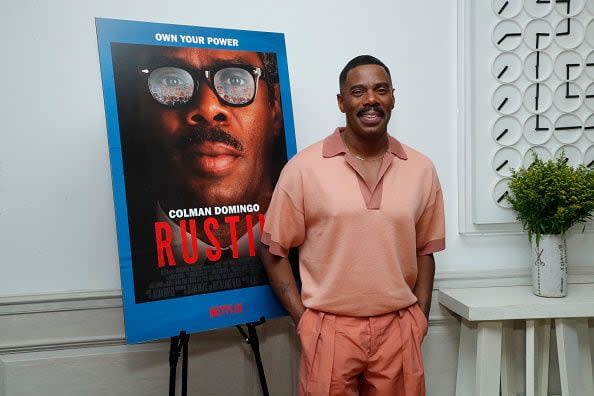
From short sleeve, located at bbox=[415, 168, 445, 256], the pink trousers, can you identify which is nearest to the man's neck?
short sleeve, located at bbox=[415, 168, 445, 256]

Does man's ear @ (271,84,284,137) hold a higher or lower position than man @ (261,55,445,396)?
higher

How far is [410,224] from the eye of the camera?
5.14ft

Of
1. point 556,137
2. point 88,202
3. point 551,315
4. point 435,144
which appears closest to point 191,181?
point 88,202

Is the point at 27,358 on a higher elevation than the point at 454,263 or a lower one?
lower

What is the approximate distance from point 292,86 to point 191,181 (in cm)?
69

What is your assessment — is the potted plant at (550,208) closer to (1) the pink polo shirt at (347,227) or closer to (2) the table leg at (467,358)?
(2) the table leg at (467,358)

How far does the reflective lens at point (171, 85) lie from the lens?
149 cm

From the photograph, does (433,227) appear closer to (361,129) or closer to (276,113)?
(361,129)

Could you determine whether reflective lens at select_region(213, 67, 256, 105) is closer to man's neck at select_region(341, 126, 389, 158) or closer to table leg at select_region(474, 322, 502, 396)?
man's neck at select_region(341, 126, 389, 158)

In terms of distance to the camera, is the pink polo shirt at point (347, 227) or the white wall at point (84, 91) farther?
the white wall at point (84, 91)

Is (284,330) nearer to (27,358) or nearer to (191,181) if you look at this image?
(191,181)

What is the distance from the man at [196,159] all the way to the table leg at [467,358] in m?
0.97

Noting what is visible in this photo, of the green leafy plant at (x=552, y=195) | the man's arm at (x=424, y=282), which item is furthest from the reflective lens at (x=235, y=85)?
the green leafy plant at (x=552, y=195)

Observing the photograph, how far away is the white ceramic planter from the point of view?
1.89m
